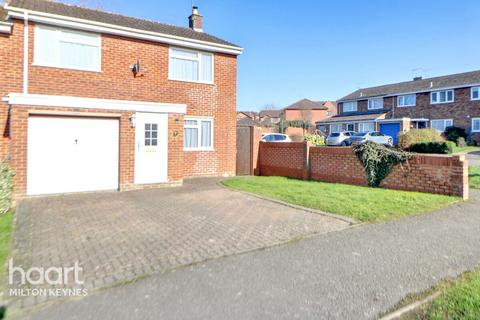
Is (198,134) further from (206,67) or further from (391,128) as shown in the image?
(391,128)

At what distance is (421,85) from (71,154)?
39650mm

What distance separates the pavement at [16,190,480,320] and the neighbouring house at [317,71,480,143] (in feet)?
108

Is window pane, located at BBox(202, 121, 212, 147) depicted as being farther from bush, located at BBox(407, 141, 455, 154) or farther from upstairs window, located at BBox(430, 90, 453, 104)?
upstairs window, located at BBox(430, 90, 453, 104)

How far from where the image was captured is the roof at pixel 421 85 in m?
32.8

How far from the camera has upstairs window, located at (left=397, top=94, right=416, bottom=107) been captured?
37147mm

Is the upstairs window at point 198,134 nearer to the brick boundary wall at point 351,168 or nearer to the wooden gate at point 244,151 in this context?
the wooden gate at point 244,151

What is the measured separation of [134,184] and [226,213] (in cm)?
440

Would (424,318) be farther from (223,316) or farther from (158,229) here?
(158,229)

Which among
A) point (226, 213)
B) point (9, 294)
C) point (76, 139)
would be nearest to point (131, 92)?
point (76, 139)

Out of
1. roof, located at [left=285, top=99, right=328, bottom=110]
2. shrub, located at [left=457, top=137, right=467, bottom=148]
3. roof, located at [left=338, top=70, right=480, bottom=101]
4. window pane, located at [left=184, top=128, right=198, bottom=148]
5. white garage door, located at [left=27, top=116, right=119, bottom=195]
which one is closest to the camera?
white garage door, located at [left=27, top=116, right=119, bottom=195]

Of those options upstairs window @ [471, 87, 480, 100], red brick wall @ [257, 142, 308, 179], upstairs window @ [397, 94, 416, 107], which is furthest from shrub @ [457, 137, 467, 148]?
red brick wall @ [257, 142, 308, 179]

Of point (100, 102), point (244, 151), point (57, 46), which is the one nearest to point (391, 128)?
point (244, 151)

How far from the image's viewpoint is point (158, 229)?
580 centimetres

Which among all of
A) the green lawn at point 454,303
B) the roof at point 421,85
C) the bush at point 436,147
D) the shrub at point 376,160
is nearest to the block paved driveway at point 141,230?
the green lawn at point 454,303
